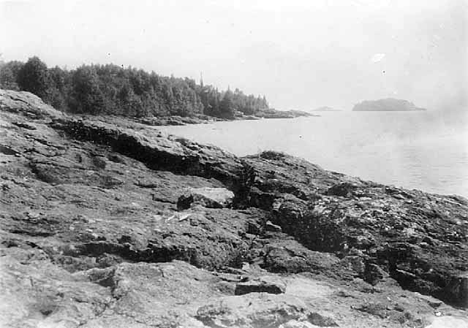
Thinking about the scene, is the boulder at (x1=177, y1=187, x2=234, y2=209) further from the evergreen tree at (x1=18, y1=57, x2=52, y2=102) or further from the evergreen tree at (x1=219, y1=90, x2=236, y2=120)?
the evergreen tree at (x1=219, y1=90, x2=236, y2=120)

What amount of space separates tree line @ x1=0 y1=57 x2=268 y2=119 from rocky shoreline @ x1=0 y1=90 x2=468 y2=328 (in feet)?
171

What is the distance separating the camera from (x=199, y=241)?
573 cm

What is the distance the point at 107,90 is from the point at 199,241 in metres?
76.8

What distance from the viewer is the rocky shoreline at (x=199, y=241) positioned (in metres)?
4.18

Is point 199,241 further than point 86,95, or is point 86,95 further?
point 86,95

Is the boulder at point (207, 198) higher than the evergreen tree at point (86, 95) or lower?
lower

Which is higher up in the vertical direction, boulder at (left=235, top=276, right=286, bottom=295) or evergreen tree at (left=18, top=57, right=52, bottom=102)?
evergreen tree at (left=18, top=57, right=52, bottom=102)

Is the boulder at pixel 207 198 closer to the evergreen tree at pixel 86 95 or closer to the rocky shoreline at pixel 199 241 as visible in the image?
the rocky shoreline at pixel 199 241

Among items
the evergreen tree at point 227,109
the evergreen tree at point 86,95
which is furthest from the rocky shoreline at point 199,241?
the evergreen tree at point 227,109

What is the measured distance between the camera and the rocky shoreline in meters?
4.18

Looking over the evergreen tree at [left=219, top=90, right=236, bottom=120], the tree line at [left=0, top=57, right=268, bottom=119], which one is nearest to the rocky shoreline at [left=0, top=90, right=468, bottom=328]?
the tree line at [left=0, top=57, right=268, bottom=119]

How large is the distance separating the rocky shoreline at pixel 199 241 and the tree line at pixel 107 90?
2047 inches

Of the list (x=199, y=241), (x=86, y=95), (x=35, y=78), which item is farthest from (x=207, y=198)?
(x=86, y=95)

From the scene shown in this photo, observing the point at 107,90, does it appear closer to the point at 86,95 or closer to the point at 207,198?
the point at 86,95
